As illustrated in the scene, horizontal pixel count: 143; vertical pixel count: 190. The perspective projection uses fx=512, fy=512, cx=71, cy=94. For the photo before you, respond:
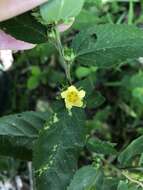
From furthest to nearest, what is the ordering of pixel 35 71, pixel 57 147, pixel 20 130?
pixel 35 71, pixel 20 130, pixel 57 147

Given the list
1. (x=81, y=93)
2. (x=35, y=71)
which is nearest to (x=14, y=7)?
(x=81, y=93)

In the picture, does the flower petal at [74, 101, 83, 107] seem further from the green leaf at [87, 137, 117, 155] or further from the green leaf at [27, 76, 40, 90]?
the green leaf at [27, 76, 40, 90]

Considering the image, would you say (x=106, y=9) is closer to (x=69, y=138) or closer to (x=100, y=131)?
(x=100, y=131)

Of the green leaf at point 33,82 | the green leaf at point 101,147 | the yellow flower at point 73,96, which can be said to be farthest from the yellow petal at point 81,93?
the green leaf at point 33,82

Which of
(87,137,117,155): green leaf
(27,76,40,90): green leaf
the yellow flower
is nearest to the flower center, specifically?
the yellow flower

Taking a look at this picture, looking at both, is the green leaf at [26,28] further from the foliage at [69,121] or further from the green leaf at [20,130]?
the green leaf at [20,130]

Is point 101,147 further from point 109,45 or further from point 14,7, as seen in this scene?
point 14,7
